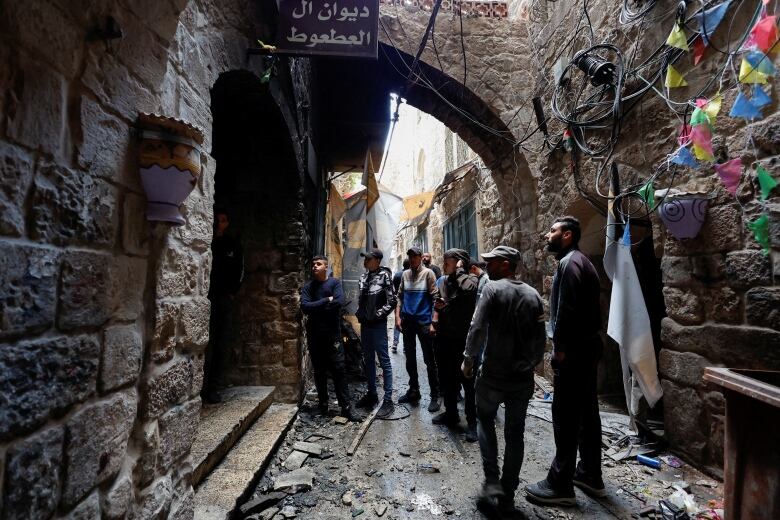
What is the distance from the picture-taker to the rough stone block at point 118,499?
1239mm

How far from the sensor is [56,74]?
1.02 meters

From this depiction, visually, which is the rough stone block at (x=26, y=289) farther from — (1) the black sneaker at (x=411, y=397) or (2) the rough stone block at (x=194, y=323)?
(1) the black sneaker at (x=411, y=397)

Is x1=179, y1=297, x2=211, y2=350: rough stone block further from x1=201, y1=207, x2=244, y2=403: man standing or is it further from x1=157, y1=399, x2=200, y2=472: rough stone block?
x1=201, y1=207, x2=244, y2=403: man standing

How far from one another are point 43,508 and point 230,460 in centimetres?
195

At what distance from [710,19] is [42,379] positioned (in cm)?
426

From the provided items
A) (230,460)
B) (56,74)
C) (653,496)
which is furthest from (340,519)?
(56,74)

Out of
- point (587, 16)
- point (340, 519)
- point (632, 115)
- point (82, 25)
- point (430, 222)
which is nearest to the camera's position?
point (82, 25)

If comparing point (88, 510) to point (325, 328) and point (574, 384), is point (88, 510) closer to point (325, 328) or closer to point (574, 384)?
point (574, 384)

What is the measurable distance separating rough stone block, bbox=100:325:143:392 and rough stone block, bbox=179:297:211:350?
261 millimetres

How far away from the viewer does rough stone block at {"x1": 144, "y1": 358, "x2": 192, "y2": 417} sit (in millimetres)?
1445

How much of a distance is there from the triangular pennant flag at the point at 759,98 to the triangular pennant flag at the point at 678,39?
72 cm

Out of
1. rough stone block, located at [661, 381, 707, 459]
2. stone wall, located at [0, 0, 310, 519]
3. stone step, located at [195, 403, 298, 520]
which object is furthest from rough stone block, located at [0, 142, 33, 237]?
rough stone block, located at [661, 381, 707, 459]

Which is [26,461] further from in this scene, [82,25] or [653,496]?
[653,496]

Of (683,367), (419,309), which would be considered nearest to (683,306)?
(683,367)
